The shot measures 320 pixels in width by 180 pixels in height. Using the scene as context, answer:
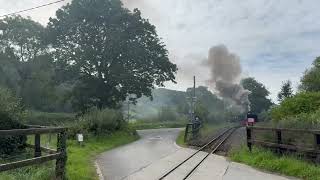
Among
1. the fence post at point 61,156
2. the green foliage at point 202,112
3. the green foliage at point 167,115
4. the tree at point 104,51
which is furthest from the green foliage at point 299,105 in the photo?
the green foliage at point 167,115

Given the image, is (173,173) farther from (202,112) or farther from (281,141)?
(202,112)

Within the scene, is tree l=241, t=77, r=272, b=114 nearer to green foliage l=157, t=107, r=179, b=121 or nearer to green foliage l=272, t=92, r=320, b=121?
green foliage l=157, t=107, r=179, b=121

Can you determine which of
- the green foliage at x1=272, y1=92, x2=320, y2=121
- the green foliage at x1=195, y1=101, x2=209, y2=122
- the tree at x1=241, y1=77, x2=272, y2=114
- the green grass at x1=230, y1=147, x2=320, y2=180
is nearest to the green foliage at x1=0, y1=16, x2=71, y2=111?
the green foliage at x1=195, y1=101, x2=209, y2=122

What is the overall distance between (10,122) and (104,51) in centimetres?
3513

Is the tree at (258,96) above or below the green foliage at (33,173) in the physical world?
above

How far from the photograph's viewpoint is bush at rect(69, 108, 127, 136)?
34997 millimetres

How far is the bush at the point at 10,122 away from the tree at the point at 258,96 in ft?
278

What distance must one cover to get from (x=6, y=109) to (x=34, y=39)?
173ft

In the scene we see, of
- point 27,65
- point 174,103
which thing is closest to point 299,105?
point 27,65

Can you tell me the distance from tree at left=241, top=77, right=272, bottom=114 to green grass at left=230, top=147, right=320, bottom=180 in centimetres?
8248

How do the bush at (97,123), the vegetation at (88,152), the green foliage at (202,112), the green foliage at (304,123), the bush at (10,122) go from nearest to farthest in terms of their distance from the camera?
the vegetation at (88,152)
the bush at (10,122)
the green foliage at (304,123)
the bush at (97,123)
the green foliage at (202,112)

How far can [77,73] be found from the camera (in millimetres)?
54344

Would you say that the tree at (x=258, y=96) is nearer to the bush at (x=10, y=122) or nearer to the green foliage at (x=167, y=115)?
the green foliage at (x=167, y=115)

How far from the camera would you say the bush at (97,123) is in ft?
115
